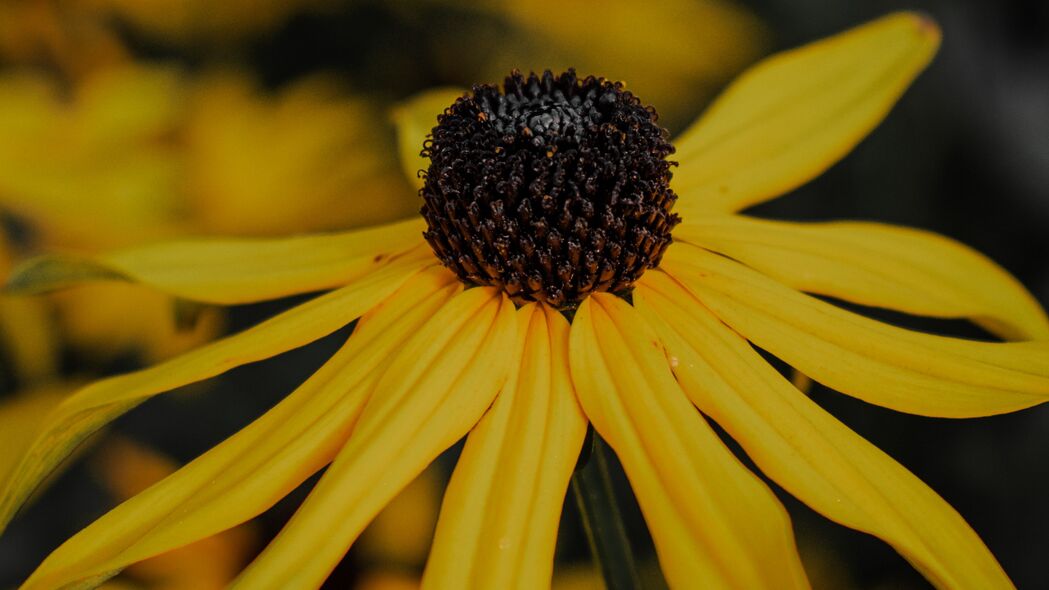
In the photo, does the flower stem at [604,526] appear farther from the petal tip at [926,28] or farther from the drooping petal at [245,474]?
the petal tip at [926,28]

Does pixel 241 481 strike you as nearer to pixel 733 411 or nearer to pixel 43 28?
pixel 733 411

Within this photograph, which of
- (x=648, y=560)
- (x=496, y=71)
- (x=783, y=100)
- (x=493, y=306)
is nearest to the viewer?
(x=493, y=306)

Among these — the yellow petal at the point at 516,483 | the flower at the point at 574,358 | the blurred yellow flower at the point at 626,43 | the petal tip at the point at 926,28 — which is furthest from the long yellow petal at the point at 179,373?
the blurred yellow flower at the point at 626,43

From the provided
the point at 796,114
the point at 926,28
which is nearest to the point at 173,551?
the point at 796,114

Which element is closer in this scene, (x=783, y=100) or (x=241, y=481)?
(x=241, y=481)

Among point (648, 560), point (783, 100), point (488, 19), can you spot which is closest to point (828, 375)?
point (783, 100)

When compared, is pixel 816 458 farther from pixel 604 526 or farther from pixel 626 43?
pixel 626 43

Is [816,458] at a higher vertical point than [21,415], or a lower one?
lower

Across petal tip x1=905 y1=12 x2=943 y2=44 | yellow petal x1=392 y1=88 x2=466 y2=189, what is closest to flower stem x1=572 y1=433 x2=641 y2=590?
yellow petal x1=392 y1=88 x2=466 y2=189
